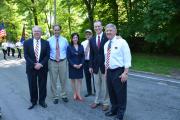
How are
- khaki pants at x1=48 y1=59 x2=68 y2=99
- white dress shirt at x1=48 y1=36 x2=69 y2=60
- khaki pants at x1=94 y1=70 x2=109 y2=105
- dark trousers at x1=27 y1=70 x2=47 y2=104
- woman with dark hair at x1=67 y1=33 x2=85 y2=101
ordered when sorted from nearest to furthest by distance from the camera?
khaki pants at x1=94 y1=70 x2=109 y2=105 < dark trousers at x1=27 y1=70 x2=47 y2=104 < white dress shirt at x1=48 y1=36 x2=69 y2=60 < khaki pants at x1=48 y1=59 x2=68 y2=99 < woman with dark hair at x1=67 y1=33 x2=85 y2=101

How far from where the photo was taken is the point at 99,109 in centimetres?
882

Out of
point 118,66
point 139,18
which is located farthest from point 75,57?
point 139,18

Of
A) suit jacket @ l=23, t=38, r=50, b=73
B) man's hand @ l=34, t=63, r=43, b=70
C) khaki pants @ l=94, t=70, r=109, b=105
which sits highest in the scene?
suit jacket @ l=23, t=38, r=50, b=73

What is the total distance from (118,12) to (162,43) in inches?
274

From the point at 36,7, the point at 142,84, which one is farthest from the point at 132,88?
the point at 36,7

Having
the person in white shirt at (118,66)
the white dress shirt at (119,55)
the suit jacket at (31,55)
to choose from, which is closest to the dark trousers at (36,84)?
the suit jacket at (31,55)

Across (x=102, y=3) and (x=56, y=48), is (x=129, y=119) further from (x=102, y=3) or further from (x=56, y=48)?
(x=102, y=3)

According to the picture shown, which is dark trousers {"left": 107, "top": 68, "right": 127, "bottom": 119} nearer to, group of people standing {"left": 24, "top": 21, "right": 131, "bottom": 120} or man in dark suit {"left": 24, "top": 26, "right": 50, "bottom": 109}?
group of people standing {"left": 24, "top": 21, "right": 131, "bottom": 120}

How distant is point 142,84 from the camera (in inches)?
506

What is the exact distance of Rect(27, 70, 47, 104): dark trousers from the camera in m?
9.29

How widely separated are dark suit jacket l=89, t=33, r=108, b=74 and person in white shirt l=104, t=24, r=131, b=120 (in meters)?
0.86

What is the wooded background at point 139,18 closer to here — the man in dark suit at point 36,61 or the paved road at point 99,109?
the paved road at point 99,109

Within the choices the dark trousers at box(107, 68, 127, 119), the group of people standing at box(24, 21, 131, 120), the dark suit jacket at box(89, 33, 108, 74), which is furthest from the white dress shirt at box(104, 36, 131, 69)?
the dark suit jacket at box(89, 33, 108, 74)

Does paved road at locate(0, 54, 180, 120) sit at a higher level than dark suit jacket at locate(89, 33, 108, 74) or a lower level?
lower
